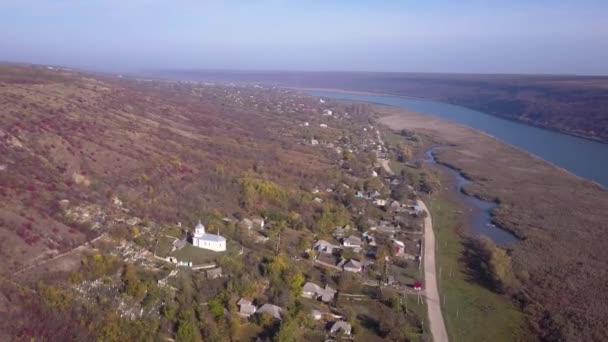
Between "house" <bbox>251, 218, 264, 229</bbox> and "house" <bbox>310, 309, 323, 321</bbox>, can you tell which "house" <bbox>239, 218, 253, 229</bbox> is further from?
"house" <bbox>310, 309, 323, 321</bbox>

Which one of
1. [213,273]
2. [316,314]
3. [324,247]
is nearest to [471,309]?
[316,314]

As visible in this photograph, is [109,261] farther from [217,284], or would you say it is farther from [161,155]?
[161,155]

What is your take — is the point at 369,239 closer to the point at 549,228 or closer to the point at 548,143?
the point at 549,228

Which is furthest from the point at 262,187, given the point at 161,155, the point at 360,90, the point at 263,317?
the point at 360,90

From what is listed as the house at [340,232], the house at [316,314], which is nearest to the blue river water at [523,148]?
the house at [340,232]

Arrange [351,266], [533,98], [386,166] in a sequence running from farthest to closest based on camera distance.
A: [533,98]
[386,166]
[351,266]

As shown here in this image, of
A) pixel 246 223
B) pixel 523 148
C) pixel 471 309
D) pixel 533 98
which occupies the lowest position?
pixel 471 309
